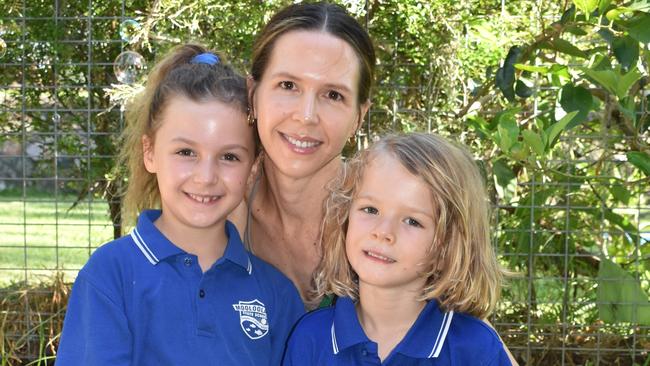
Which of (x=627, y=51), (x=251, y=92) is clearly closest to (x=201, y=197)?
(x=251, y=92)

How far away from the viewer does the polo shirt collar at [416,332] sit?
7.20 ft

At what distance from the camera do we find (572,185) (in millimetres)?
3756

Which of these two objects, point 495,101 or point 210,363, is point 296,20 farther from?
point 495,101

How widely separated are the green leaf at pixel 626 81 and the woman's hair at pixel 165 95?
40.4 inches

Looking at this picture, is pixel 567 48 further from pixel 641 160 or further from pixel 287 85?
pixel 287 85

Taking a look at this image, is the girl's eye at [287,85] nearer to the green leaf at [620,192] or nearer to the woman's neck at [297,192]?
the woman's neck at [297,192]

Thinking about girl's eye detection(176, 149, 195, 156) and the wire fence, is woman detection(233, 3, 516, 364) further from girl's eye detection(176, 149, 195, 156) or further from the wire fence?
the wire fence

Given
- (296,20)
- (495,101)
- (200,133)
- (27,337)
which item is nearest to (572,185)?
(495,101)

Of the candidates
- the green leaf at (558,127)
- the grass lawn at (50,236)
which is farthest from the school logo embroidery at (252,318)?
the grass lawn at (50,236)

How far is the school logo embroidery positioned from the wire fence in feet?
4.90

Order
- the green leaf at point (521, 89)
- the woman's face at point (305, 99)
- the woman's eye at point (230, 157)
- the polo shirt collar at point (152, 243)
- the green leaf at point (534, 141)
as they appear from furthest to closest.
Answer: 1. the green leaf at point (521, 89)
2. the green leaf at point (534, 141)
3. the woman's face at point (305, 99)
4. the woman's eye at point (230, 157)
5. the polo shirt collar at point (152, 243)

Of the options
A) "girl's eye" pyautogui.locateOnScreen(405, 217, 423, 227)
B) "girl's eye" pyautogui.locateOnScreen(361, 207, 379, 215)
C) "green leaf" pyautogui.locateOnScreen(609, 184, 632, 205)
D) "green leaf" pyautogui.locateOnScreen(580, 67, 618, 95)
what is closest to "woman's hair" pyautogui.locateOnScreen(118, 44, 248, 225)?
"girl's eye" pyautogui.locateOnScreen(361, 207, 379, 215)

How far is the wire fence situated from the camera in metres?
3.86

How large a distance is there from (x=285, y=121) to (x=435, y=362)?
74 centimetres
